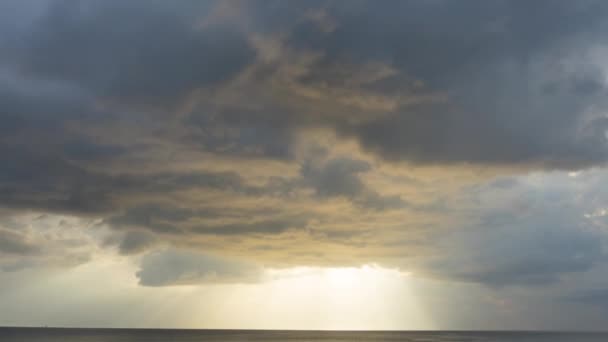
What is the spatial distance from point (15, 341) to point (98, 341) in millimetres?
26215

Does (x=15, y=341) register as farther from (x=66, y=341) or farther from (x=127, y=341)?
(x=127, y=341)

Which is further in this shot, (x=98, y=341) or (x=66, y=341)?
(x=98, y=341)

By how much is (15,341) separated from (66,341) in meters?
14.6

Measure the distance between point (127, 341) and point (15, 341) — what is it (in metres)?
33.6

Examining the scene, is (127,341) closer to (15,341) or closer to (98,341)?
(98,341)

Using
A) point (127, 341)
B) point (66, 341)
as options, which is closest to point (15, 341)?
point (66, 341)

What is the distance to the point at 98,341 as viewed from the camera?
199 m

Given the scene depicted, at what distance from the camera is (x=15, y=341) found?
598 feet

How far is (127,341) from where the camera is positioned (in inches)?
7741

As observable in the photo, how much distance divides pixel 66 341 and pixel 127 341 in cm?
1928

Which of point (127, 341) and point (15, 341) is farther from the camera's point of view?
point (127, 341)

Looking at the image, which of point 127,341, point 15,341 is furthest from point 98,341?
point 15,341

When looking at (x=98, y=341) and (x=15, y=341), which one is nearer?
(x=15, y=341)
